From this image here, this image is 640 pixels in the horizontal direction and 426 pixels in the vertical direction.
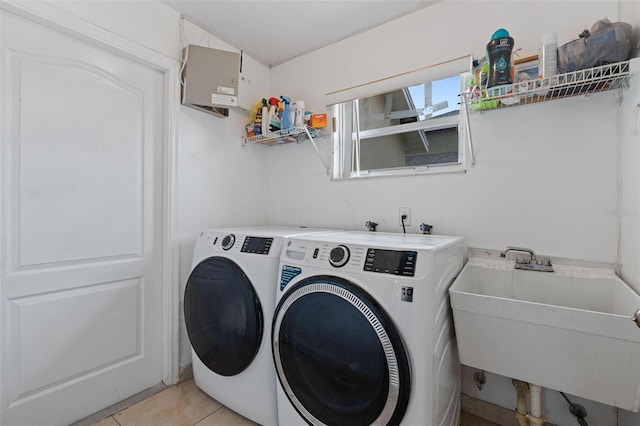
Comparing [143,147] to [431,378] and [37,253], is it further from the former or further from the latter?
[431,378]

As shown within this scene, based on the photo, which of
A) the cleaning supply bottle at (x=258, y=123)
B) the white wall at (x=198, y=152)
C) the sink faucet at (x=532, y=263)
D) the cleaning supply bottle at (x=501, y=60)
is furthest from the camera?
the cleaning supply bottle at (x=258, y=123)

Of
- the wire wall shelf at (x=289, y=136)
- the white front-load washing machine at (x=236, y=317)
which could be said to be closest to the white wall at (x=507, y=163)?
the wire wall shelf at (x=289, y=136)

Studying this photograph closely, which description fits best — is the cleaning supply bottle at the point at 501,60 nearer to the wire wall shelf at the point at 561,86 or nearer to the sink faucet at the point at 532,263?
the wire wall shelf at the point at 561,86

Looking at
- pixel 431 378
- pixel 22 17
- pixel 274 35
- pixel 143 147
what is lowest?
pixel 431 378

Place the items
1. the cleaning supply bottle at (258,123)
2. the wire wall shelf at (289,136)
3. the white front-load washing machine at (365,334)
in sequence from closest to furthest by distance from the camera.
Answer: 1. the white front-load washing machine at (365,334)
2. the wire wall shelf at (289,136)
3. the cleaning supply bottle at (258,123)

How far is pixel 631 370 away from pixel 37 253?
2397 mm

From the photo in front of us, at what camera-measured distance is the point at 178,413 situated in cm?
158

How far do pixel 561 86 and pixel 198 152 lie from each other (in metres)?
2.01

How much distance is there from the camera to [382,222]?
1918 mm

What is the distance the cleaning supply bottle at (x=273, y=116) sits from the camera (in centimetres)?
213

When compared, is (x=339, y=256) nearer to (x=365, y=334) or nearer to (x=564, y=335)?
(x=365, y=334)

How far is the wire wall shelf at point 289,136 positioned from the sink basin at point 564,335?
4.43 ft

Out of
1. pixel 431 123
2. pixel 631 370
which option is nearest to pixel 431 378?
pixel 631 370

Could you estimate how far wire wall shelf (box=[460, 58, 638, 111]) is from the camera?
1113mm
